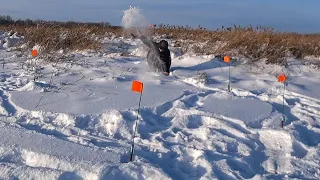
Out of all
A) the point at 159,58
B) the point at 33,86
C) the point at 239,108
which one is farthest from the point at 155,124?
the point at 159,58

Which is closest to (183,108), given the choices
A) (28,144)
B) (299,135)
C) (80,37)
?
(299,135)

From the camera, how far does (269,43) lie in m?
8.58

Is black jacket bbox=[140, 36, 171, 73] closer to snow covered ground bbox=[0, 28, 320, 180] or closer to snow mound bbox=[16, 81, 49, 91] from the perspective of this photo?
snow covered ground bbox=[0, 28, 320, 180]

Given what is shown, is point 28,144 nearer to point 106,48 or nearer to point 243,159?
point 243,159

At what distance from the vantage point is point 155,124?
4609 mm

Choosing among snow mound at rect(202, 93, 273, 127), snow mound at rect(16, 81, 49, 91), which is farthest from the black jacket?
snow mound at rect(16, 81, 49, 91)

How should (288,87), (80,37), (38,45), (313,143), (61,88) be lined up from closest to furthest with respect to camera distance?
1. (313,143)
2. (61,88)
3. (288,87)
4. (38,45)
5. (80,37)

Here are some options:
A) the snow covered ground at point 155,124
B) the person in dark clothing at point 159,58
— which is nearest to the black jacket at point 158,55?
the person in dark clothing at point 159,58

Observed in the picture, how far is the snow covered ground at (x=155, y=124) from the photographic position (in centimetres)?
359

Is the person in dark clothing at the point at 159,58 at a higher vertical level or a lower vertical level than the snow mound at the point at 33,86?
higher

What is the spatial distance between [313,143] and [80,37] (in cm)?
590

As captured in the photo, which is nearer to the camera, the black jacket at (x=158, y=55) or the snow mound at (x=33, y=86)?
the snow mound at (x=33, y=86)

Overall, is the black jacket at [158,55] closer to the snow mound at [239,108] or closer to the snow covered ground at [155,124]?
the snow covered ground at [155,124]

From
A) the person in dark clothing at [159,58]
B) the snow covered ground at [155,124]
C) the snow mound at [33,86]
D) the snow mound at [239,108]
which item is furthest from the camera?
the person in dark clothing at [159,58]
